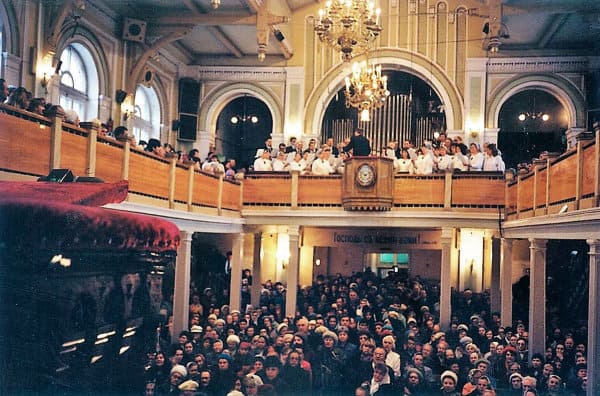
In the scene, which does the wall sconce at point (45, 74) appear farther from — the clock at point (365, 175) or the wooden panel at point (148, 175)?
the clock at point (365, 175)

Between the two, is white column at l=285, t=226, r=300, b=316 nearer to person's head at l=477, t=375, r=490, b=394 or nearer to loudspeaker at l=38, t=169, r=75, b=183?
person's head at l=477, t=375, r=490, b=394

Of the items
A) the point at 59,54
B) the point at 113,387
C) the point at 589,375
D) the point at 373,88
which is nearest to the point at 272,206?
the point at 373,88

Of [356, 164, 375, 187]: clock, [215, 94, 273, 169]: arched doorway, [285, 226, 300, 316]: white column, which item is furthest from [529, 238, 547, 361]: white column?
[215, 94, 273, 169]: arched doorway

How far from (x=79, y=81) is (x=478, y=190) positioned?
1004cm

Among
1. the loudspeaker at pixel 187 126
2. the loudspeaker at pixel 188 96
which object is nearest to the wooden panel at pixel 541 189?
the loudspeaker at pixel 187 126

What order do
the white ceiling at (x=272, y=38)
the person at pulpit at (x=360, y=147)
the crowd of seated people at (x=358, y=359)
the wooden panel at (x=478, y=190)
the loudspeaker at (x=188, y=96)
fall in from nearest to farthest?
the crowd of seated people at (x=358, y=359) → the wooden panel at (x=478, y=190) → the person at pulpit at (x=360, y=147) → the white ceiling at (x=272, y=38) → the loudspeaker at (x=188, y=96)

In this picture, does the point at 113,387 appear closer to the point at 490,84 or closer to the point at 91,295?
the point at 91,295

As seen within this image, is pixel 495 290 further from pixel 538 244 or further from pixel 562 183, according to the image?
pixel 562 183

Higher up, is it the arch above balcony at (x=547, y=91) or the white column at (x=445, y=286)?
the arch above balcony at (x=547, y=91)

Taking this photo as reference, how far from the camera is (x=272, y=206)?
17.0 meters

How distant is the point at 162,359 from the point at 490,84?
1607 centimetres

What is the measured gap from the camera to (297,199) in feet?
55.6

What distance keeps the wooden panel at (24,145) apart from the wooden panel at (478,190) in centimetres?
1039

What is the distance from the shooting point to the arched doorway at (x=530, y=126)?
23.5 m
